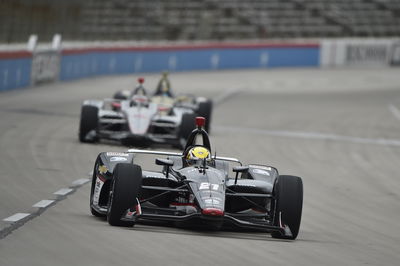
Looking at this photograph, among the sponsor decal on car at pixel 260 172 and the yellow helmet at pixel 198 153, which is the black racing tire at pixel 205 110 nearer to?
the sponsor decal on car at pixel 260 172

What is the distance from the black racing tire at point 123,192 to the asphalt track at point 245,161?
169 millimetres

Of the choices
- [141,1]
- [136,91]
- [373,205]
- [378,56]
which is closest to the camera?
[373,205]

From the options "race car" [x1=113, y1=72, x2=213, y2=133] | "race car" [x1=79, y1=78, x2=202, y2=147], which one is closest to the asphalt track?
"race car" [x1=79, y1=78, x2=202, y2=147]

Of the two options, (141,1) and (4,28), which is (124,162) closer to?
(4,28)

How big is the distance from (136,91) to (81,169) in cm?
Result: 543

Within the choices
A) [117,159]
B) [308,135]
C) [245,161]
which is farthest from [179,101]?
[117,159]

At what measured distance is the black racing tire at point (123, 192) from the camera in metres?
10.1

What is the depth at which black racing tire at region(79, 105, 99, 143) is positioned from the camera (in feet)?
63.3

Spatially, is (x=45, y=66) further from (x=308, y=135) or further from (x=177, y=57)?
(x=177, y=57)

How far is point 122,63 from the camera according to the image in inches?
1831

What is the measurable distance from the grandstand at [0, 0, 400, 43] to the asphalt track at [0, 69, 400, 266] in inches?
229

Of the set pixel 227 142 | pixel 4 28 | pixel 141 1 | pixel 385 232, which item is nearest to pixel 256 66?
pixel 141 1

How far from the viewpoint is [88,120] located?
19.3 meters

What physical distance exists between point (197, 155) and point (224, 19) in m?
44.8
